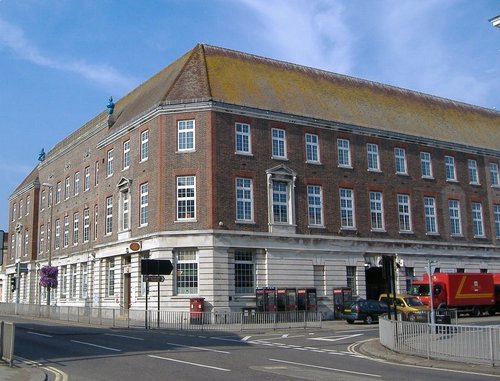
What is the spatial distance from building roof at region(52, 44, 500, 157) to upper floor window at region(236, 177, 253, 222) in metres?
5.37

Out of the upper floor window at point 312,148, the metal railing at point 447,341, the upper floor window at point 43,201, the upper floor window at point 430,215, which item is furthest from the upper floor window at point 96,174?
the metal railing at point 447,341

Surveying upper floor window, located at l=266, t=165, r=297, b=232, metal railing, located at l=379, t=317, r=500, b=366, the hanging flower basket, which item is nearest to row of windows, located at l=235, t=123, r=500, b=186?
upper floor window, located at l=266, t=165, r=297, b=232

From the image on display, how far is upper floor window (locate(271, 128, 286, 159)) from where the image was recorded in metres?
41.8

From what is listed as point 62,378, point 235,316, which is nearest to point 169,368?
point 62,378

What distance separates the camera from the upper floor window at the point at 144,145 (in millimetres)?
41844

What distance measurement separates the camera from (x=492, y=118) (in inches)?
2383

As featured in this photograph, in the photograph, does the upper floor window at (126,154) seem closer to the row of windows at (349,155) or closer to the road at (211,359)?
the row of windows at (349,155)

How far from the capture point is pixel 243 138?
40594mm

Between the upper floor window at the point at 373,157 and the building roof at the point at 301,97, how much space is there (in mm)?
1584

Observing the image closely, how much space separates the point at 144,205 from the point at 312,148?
1266 cm

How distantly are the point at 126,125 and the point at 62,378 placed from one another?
32793 mm

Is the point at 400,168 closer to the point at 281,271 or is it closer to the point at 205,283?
the point at 281,271

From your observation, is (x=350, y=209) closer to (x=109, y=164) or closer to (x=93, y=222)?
(x=109, y=164)

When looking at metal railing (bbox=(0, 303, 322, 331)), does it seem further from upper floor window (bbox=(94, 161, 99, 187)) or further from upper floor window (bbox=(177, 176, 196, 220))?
upper floor window (bbox=(94, 161, 99, 187))
